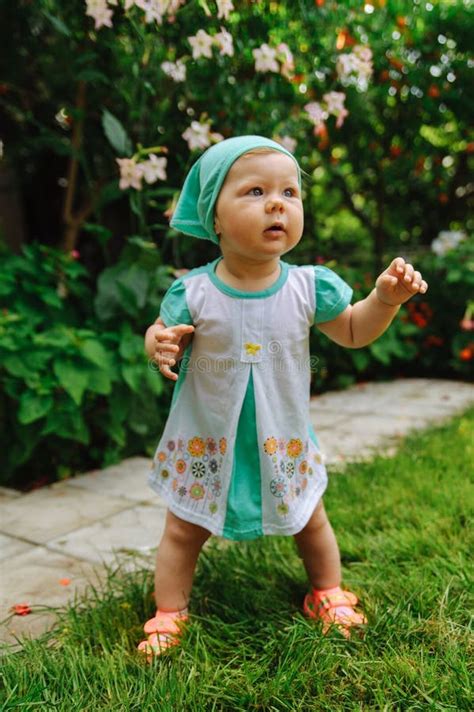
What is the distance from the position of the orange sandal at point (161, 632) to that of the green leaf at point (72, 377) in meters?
1.21

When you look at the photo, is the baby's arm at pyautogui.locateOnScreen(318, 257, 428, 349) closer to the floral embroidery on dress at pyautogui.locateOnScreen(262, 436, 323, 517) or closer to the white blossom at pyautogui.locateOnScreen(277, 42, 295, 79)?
the floral embroidery on dress at pyautogui.locateOnScreen(262, 436, 323, 517)

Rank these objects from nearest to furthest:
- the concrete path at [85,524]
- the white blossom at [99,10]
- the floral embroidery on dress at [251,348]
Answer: the floral embroidery on dress at [251,348] → the concrete path at [85,524] → the white blossom at [99,10]

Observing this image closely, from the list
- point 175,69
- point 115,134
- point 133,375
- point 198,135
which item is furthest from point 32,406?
point 175,69

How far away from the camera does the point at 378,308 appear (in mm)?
1646

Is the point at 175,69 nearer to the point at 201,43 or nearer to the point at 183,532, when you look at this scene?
the point at 201,43

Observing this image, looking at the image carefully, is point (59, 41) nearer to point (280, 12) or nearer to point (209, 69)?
point (209, 69)

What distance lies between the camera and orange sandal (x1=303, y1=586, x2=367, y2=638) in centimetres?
169

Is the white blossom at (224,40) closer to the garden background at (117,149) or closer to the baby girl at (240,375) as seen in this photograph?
the garden background at (117,149)

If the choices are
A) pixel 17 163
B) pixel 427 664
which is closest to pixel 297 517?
pixel 427 664

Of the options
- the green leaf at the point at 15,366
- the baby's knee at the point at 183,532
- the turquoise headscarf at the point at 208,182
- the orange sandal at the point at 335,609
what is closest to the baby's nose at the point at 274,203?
the turquoise headscarf at the point at 208,182

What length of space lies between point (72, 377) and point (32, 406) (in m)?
0.19

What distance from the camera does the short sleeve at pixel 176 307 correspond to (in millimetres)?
1657

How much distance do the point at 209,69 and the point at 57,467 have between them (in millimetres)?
1899

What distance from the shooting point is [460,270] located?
5664 mm
